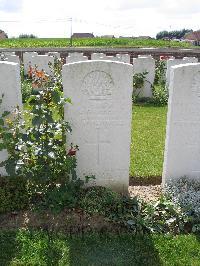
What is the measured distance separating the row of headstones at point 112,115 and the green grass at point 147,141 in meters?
0.95

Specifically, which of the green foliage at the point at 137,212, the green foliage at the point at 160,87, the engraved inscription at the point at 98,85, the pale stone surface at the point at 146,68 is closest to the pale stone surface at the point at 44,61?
the pale stone surface at the point at 146,68

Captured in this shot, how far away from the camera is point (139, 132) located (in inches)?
339

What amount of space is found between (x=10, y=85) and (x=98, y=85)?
122 centimetres

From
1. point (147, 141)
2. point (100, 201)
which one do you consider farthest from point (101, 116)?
point (147, 141)

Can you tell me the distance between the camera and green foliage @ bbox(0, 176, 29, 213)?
4.82 meters

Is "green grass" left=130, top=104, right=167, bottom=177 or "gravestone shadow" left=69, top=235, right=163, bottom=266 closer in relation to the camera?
"gravestone shadow" left=69, top=235, right=163, bottom=266

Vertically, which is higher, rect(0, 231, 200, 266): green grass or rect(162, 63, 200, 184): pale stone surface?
rect(162, 63, 200, 184): pale stone surface

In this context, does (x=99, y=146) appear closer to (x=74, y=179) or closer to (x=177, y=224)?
(x=74, y=179)

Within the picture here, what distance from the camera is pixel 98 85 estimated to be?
195 inches

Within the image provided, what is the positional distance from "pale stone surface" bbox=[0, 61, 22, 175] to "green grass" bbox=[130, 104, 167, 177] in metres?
2.40

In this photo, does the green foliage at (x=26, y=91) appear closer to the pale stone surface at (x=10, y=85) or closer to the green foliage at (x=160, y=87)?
the green foliage at (x=160, y=87)

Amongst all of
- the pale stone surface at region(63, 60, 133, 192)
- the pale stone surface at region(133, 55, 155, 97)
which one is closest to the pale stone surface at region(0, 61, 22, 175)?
the pale stone surface at region(63, 60, 133, 192)

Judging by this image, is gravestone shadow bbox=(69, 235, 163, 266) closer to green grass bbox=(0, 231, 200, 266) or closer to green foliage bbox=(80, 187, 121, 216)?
green grass bbox=(0, 231, 200, 266)

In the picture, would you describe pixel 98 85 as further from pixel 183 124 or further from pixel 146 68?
pixel 146 68
